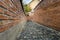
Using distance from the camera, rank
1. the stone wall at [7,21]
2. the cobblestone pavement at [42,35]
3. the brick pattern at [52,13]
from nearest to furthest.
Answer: the stone wall at [7,21] < the cobblestone pavement at [42,35] < the brick pattern at [52,13]

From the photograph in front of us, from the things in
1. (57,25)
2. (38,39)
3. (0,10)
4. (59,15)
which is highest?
(0,10)

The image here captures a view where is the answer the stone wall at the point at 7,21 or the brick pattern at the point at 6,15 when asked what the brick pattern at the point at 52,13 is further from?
the brick pattern at the point at 6,15

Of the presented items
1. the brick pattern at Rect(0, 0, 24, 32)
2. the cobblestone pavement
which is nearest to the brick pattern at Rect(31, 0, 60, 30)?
the cobblestone pavement

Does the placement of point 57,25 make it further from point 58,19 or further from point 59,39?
point 59,39

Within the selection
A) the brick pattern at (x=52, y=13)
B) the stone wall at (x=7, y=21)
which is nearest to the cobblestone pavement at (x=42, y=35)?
the brick pattern at (x=52, y=13)

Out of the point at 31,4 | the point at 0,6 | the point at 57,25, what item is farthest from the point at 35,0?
the point at 0,6

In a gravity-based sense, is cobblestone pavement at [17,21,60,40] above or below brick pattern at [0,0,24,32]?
below

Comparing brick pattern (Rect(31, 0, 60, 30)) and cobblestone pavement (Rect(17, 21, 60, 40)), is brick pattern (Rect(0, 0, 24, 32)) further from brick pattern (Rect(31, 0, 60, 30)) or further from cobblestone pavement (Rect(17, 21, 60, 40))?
brick pattern (Rect(31, 0, 60, 30))

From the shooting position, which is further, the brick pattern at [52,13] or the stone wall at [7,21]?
the brick pattern at [52,13]

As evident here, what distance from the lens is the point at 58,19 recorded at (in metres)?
4.94

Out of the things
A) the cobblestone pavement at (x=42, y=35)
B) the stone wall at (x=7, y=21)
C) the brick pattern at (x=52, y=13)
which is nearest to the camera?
the stone wall at (x=7, y=21)

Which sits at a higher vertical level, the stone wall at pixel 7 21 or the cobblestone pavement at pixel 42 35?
the stone wall at pixel 7 21

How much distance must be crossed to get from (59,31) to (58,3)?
3.58ft

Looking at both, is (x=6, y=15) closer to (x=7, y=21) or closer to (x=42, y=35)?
(x=7, y=21)
